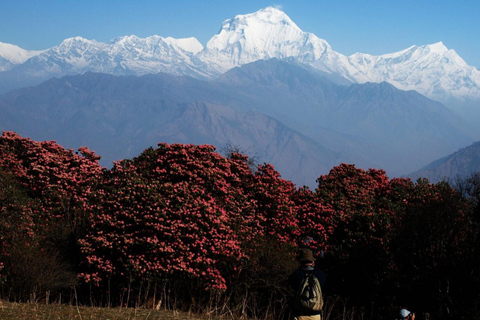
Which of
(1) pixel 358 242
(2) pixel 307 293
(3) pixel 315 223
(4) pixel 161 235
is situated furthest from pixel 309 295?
(3) pixel 315 223

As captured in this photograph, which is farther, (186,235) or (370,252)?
(370,252)

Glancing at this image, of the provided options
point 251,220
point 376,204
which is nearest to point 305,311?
point 251,220

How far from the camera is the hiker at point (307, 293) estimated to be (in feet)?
32.7

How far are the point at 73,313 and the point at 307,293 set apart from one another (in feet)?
21.7

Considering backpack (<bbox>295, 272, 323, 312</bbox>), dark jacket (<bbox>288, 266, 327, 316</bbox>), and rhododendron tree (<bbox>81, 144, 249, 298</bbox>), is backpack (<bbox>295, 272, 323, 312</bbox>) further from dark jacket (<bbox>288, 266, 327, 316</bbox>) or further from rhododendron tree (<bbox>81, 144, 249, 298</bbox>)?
rhododendron tree (<bbox>81, 144, 249, 298</bbox>)

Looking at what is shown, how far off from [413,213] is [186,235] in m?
9.52

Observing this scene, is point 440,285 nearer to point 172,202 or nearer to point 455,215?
point 455,215

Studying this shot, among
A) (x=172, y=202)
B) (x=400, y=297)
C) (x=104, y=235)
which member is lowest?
(x=400, y=297)

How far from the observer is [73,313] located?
13336mm

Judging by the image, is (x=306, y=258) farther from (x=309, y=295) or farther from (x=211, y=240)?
(x=211, y=240)

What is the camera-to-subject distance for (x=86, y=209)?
74.1 ft

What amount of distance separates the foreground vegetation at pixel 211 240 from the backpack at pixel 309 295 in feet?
17.8

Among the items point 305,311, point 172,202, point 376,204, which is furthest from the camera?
point 376,204

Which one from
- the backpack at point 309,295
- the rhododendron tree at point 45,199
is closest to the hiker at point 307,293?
the backpack at point 309,295
